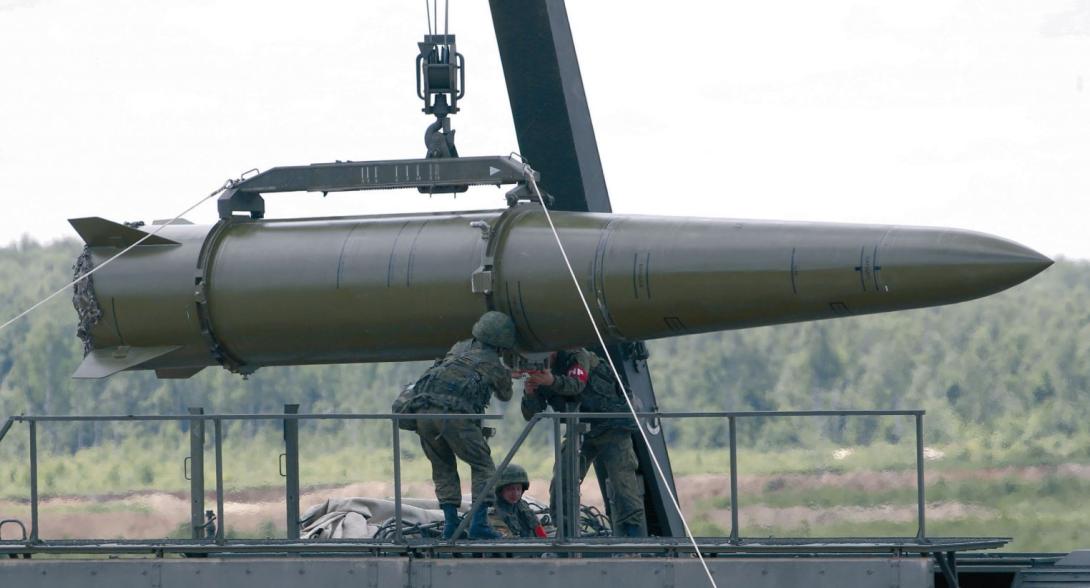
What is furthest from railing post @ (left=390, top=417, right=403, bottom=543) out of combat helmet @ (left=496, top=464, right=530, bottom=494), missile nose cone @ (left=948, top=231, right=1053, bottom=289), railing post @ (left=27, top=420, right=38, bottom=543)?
missile nose cone @ (left=948, top=231, right=1053, bottom=289)

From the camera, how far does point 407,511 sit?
1245 cm

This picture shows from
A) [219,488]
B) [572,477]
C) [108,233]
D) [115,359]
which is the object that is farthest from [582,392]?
[108,233]

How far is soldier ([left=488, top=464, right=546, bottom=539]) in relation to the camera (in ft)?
37.3

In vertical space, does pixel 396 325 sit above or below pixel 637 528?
above

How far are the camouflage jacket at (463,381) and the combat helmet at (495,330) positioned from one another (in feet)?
0.18

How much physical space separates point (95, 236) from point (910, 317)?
1475 centimetres

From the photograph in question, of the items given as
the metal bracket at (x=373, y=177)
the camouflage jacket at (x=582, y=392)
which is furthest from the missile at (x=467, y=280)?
the camouflage jacket at (x=582, y=392)

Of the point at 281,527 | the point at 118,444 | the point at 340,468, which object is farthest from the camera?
the point at 118,444

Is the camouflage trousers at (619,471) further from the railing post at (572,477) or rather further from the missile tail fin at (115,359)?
the missile tail fin at (115,359)

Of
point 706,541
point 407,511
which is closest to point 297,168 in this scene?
point 407,511

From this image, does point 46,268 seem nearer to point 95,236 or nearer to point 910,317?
point 910,317

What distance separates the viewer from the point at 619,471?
37.8 feet

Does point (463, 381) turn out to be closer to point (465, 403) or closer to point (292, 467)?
Result: point (465, 403)

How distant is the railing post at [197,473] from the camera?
11328 mm
